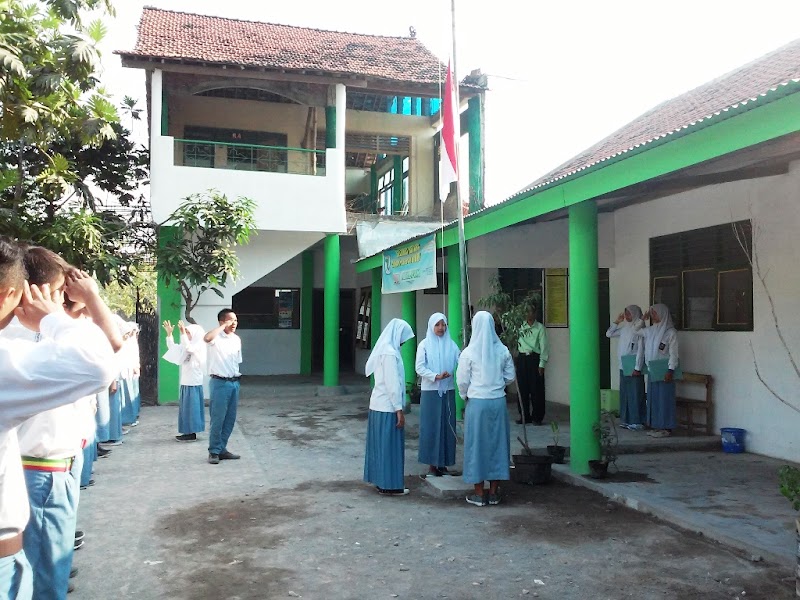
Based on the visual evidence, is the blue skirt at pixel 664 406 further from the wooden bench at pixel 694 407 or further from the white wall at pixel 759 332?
the white wall at pixel 759 332

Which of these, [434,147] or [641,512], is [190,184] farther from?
[641,512]

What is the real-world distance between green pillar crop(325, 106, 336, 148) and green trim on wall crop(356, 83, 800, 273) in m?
6.37

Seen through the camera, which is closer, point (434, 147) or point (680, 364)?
point (680, 364)

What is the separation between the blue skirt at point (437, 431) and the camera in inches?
267

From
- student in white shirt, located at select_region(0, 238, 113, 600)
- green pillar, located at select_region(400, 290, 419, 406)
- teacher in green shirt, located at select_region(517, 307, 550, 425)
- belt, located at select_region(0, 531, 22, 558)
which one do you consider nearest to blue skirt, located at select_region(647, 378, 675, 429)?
teacher in green shirt, located at select_region(517, 307, 550, 425)

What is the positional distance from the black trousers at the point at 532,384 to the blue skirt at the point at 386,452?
3848mm

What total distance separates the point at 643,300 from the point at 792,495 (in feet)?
18.9

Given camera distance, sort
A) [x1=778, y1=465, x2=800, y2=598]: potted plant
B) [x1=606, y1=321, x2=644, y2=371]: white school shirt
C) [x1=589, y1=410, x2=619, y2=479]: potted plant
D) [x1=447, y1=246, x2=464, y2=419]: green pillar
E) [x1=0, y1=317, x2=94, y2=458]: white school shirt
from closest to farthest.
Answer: [x1=0, y1=317, x2=94, y2=458]: white school shirt
[x1=778, y1=465, x2=800, y2=598]: potted plant
[x1=589, y1=410, x2=619, y2=479]: potted plant
[x1=606, y1=321, x2=644, y2=371]: white school shirt
[x1=447, y1=246, x2=464, y2=419]: green pillar

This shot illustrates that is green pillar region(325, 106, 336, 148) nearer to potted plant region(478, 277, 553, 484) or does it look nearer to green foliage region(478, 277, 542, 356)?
potted plant region(478, 277, 553, 484)

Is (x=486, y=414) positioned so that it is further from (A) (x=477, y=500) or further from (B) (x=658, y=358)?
(B) (x=658, y=358)

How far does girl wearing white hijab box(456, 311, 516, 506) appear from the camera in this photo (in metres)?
5.72

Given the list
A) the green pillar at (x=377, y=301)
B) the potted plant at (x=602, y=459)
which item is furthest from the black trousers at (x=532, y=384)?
the green pillar at (x=377, y=301)

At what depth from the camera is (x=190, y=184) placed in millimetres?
12266

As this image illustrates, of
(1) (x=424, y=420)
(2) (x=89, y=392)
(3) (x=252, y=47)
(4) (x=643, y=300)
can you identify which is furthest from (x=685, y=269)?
(3) (x=252, y=47)
